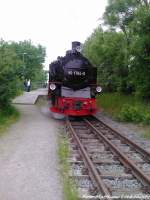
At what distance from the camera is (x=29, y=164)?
10656 mm

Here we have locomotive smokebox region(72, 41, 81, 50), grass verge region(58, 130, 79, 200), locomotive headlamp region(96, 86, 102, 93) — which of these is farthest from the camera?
locomotive smokebox region(72, 41, 81, 50)

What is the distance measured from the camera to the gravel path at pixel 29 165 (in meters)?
8.20

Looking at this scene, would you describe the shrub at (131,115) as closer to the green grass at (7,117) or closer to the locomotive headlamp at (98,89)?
the locomotive headlamp at (98,89)

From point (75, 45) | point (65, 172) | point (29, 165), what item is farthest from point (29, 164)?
point (75, 45)

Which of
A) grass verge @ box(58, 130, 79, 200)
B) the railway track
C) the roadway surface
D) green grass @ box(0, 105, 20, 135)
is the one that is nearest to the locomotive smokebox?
green grass @ box(0, 105, 20, 135)

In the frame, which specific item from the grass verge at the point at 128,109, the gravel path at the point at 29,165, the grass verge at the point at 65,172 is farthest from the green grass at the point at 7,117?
the grass verge at the point at 128,109

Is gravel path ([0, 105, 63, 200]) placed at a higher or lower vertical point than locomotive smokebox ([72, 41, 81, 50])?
lower

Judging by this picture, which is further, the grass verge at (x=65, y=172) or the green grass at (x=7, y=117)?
the green grass at (x=7, y=117)

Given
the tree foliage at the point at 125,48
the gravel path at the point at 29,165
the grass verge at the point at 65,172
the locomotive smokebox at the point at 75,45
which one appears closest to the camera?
the grass verge at the point at 65,172

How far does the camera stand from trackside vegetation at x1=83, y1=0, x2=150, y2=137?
23208 millimetres

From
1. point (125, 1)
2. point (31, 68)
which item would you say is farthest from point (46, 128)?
point (31, 68)

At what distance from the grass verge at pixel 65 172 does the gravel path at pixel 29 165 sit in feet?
0.42

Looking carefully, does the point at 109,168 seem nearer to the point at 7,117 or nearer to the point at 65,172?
the point at 65,172

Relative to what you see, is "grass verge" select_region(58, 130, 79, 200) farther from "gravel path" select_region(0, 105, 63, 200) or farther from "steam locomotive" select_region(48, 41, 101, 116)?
"steam locomotive" select_region(48, 41, 101, 116)
